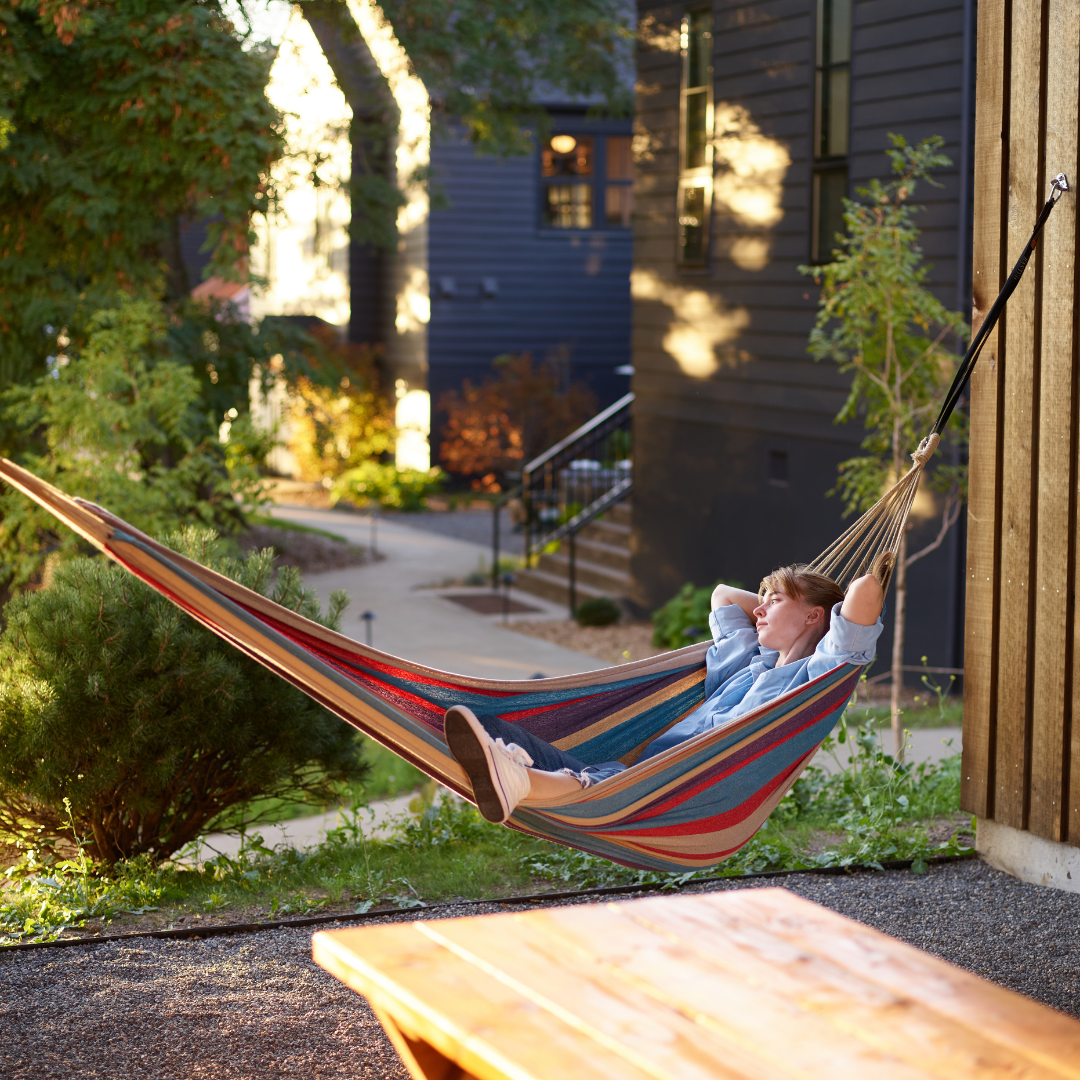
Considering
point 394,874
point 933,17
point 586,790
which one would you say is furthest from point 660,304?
point 586,790

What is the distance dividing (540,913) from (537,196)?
1394cm

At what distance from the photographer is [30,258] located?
8.55 metres

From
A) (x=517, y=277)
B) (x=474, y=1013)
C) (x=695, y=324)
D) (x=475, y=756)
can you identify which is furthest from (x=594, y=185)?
(x=474, y=1013)

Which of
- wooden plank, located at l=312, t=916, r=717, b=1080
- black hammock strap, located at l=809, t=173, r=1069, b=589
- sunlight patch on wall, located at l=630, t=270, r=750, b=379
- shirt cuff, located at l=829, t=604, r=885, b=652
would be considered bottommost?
wooden plank, located at l=312, t=916, r=717, b=1080

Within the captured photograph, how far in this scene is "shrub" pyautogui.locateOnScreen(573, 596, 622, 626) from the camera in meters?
9.22

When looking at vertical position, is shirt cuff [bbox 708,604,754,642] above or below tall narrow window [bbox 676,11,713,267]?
below

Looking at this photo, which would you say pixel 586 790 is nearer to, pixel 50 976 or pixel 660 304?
pixel 50 976

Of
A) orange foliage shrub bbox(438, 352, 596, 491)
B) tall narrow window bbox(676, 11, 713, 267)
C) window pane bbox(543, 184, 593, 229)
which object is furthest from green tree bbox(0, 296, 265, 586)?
window pane bbox(543, 184, 593, 229)

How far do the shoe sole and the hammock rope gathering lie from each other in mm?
24

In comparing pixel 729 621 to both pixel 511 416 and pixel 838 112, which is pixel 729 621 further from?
pixel 511 416

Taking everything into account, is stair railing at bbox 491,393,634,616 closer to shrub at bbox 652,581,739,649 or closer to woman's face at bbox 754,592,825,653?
shrub at bbox 652,581,739,649

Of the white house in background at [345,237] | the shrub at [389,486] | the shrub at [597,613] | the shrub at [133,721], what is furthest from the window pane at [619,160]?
the shrub at [133,721]

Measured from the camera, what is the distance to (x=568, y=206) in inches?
619

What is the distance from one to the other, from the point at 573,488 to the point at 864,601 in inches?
357
